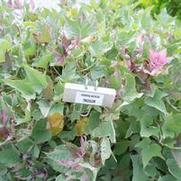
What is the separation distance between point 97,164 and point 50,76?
32cm

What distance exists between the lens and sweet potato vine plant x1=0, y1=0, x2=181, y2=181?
1.41 m

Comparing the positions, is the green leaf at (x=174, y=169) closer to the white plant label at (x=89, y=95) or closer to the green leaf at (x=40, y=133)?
the white plant label at (x=89, y=95)

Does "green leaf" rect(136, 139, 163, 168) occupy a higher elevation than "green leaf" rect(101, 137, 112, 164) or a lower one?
lower

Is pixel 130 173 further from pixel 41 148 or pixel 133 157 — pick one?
pixel 41 148

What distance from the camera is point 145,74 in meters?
1.48

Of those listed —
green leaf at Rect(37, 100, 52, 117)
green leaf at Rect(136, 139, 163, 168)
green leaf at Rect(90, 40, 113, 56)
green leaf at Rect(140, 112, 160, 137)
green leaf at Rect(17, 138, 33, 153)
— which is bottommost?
green leaf at Rect(17, 138, 33, 153)

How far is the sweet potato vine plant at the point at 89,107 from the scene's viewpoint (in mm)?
1413

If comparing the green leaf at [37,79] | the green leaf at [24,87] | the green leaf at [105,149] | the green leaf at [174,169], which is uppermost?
the green leaf at [37,79]

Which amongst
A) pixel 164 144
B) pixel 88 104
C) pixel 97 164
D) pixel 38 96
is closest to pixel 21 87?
pixel 38 96

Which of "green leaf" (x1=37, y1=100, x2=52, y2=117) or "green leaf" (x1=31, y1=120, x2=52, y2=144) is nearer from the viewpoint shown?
"green leaf" (x1=37, y1=100, x2=52, y2=117)

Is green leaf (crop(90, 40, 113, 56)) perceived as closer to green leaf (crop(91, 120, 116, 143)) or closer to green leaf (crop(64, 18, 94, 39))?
green leaf (crop(64, 18, 94, 39))

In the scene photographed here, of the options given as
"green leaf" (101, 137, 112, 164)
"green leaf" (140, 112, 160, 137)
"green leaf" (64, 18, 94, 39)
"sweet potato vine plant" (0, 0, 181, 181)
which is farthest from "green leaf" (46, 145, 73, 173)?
"green leaf" (64, 18, 94, 39)

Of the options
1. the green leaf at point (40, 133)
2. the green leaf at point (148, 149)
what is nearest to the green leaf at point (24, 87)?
the green leaf at point (40, 133)

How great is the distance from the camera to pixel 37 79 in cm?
141
